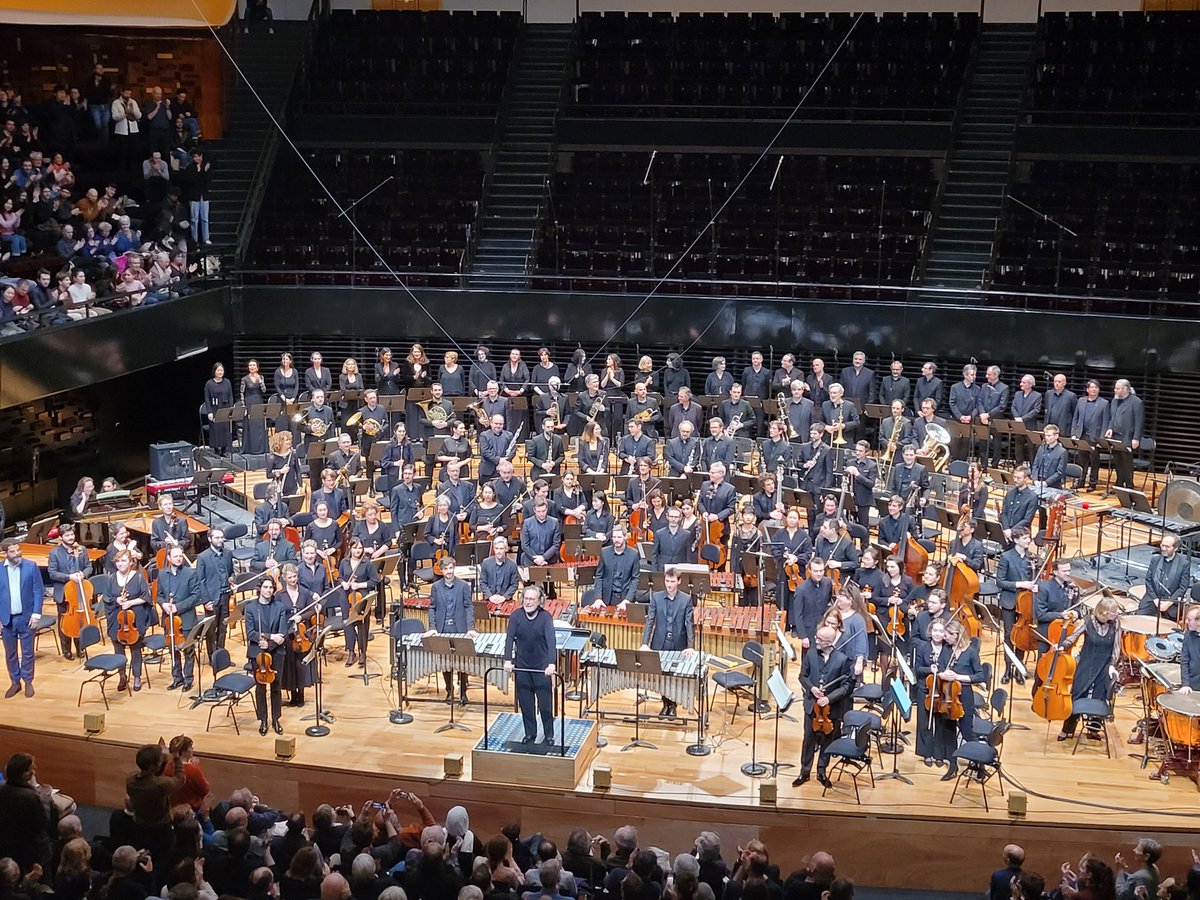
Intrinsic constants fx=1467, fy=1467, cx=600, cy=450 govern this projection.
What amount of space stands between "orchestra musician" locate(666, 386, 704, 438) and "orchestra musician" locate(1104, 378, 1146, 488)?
5199mm

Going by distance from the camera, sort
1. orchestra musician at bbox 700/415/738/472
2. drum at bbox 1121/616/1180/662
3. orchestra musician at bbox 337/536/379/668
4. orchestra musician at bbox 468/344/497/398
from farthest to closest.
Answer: orchestra musician at bbox 468/344/497/398, orchestra musician at bbox 700/415/738/472, orchestra musician at bbox 337/536/379/668, drum at bbox 1121/616/1180/662

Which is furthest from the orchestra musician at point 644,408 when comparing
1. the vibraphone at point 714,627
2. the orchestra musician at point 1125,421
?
the orchestra musician at point 1125,421

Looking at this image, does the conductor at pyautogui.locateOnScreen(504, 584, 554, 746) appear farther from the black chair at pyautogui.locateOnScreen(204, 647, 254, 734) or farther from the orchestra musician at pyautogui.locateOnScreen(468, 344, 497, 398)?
the orchestra musician at pyautogui.locateOnScreen(468, 344, 497, 398)

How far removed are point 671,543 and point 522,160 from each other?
11.8 m

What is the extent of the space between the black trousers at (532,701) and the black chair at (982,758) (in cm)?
328

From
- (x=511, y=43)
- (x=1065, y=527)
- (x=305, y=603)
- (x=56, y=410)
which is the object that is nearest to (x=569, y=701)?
(x=305, y=603)

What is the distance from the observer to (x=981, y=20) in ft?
80.5

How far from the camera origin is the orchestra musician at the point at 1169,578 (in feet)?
45.6

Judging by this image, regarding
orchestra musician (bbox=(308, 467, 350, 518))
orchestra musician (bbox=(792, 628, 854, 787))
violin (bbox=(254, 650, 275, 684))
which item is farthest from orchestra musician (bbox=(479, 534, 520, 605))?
orchestra musician (bbox=(792, 628, 854, 787))

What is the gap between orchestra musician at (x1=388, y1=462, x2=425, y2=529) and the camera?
16.2 metres

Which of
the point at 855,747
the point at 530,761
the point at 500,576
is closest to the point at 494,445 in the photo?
the point at 500,576

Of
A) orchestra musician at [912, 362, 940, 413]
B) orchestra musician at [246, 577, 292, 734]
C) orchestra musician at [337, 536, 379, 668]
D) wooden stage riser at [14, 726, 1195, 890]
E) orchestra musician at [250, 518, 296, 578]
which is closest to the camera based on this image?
wooden stage riser at [14, 726, 1195, 890]

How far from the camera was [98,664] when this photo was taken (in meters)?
13.5

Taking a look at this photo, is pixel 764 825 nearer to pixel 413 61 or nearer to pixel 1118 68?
pixel 1118 68
